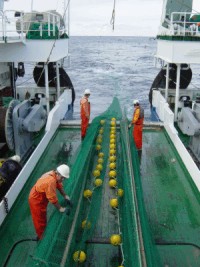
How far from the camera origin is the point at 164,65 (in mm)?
15422

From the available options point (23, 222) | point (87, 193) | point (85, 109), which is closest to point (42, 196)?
point (87, 193)

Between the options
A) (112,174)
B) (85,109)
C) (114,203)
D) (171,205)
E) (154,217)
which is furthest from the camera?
(85,109)

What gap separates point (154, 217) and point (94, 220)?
1.31 m

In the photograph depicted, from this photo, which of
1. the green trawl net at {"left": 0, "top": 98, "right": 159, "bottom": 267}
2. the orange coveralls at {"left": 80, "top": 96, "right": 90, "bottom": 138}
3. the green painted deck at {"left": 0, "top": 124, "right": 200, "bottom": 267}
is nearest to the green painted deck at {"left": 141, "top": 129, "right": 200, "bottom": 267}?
the green painted deck at {"left": 0, "top": 124, "right": 200, "bottom": 267}

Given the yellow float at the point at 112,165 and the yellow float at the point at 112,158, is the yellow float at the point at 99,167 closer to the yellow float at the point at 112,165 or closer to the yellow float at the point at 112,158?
the yellow float at the point at 112,165

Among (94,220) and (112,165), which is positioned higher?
(112,165)

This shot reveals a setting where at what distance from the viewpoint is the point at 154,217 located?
6230mm

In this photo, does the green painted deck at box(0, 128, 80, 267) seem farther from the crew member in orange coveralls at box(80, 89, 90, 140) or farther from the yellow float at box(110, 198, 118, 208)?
the yellow float at box(110, 198, 118, 208)

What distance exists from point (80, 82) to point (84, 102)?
2724 centimetres

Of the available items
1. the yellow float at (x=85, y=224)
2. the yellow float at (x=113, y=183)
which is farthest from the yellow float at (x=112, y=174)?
the yellow float at (x=85, y=224)

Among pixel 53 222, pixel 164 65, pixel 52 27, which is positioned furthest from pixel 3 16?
pixel 164 65

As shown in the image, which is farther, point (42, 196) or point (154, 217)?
point (154, 217)

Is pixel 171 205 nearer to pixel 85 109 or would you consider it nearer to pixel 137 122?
pixel 137 122

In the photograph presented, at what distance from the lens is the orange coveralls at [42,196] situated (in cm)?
489
